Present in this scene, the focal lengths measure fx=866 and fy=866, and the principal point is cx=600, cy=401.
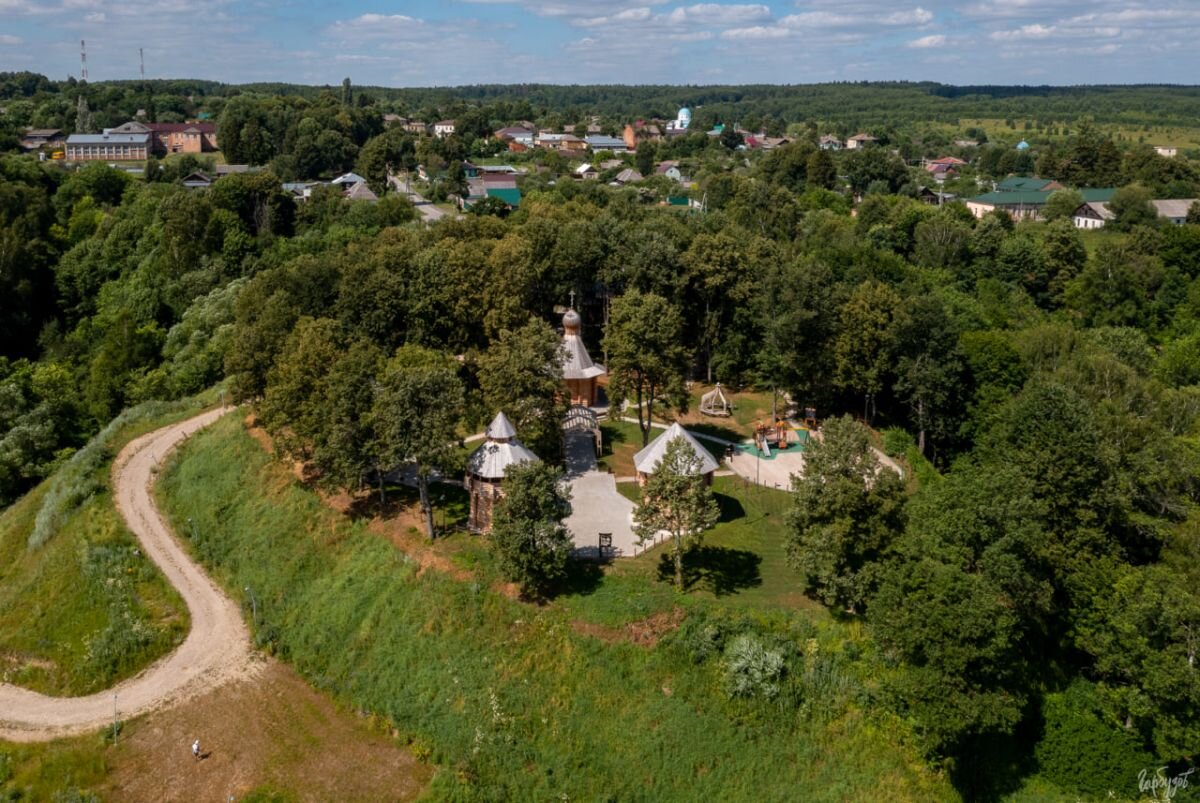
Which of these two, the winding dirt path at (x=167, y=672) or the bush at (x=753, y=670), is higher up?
the bush at (x=753, y=670)

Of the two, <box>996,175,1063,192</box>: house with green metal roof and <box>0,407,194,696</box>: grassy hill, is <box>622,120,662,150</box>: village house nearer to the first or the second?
<box>996,175,1063,192</box>: house with green metal roof

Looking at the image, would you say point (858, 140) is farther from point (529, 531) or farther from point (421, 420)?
point (529, 531)

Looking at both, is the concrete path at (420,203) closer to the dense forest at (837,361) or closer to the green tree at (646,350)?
the dense forest at (837,361)

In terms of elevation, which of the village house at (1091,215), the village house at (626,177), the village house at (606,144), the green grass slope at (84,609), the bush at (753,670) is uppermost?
the village house at (606,144)

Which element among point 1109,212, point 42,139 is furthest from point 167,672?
point 42,139

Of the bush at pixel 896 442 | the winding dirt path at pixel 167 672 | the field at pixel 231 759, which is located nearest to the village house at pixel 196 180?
the winding dirt path at pixel 167 672

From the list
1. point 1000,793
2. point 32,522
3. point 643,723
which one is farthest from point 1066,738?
point 32,522

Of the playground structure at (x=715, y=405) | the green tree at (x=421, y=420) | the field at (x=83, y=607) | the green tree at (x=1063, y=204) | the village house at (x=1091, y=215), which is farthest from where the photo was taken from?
the green tree at (x=1063, y=204)
